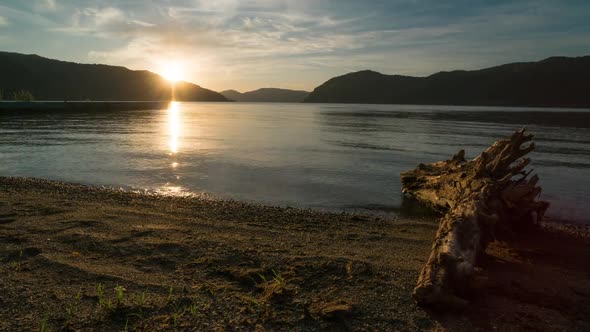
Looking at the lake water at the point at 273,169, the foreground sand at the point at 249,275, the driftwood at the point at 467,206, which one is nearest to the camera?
the foreground sand at the point at 249,275

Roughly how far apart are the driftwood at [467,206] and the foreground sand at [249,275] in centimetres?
39

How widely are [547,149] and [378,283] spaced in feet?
104

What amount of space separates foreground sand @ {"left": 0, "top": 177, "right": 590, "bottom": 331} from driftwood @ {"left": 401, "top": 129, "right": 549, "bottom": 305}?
1.27 ft

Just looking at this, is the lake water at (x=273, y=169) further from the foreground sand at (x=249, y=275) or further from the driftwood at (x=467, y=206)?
the foreground sand at (x=249, y=275)

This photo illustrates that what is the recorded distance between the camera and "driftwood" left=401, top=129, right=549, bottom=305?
18.1 ft

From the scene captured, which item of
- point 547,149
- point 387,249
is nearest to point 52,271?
point 387,249

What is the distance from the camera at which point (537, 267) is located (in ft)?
24.0

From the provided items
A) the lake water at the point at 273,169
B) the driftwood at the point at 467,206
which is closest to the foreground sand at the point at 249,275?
the driftwood at the point at 467,206

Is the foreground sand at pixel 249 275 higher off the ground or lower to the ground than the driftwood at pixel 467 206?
lower

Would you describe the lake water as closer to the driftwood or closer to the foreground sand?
the driftwood

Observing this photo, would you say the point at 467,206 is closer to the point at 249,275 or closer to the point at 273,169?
the point at 249,275

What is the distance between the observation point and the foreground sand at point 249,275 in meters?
4.88

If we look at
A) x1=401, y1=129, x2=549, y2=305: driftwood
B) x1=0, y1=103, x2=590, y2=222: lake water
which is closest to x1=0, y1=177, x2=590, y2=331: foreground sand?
x1=401, y1=129, x2=549, y2=305: driftwood

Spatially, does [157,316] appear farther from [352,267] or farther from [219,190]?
[219,190]
